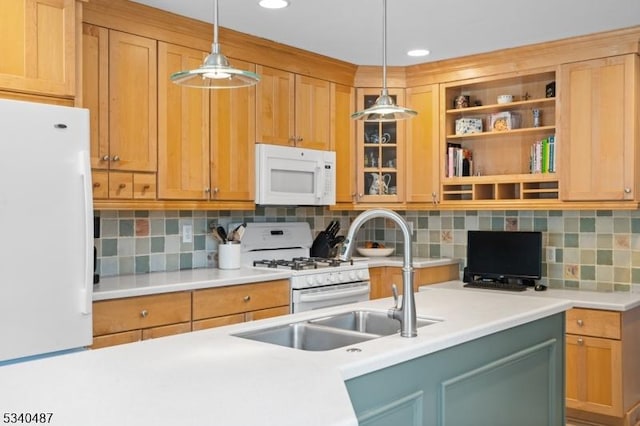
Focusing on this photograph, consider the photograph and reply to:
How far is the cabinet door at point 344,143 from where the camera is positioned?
463cm

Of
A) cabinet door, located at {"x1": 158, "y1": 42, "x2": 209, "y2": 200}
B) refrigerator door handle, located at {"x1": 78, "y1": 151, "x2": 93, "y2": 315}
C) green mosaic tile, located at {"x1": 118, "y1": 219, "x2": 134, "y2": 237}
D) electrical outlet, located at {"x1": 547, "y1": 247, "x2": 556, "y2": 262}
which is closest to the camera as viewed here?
refrigerator door handle, located at {"x1": 78, "y1": 151, "x2": 93, "y2": 315}

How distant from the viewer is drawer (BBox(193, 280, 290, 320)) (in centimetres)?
330

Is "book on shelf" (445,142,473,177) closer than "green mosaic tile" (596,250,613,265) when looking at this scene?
No

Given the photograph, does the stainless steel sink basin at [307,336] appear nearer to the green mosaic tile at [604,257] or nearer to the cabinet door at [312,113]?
the cabinet door at [312,113]

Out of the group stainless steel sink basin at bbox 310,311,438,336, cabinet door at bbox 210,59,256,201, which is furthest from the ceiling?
stainless steel sink basin at bbox 310,311,438,336

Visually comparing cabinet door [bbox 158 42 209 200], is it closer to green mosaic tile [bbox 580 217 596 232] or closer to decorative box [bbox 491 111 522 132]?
decorative box [bbox 491 111 522 132]

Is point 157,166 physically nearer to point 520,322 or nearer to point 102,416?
point 520,322

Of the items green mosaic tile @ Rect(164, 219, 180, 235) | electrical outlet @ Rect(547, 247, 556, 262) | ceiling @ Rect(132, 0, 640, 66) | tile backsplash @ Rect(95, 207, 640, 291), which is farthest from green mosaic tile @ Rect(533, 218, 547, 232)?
green mosaic tile @ Rect(164, 219, 180, 235)

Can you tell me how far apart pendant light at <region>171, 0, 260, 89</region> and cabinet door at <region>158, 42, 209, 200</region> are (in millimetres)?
1241

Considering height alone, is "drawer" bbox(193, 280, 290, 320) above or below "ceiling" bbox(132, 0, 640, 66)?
below

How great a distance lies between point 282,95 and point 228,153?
637 mm

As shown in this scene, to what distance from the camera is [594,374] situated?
364 centimetres

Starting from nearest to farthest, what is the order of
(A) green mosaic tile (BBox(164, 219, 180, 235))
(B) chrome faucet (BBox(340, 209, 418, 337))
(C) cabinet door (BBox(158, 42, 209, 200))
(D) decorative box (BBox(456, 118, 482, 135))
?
1. (B) chrome faucet (BBox(340, 209, 418, 337))
2. (C) cabinet door (BBox(158, 42, 209, 200))
3. (A) green mosaic tile (BBox(164, 219, 180, 235))
4. (D) decorative box (BBox(456, 118, 482, 135))

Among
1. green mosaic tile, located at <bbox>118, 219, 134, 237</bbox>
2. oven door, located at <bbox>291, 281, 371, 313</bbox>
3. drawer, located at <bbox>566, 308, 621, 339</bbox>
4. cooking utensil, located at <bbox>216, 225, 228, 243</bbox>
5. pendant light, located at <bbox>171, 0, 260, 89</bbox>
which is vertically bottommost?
drawer, located at <bbox>566, 308, 621, 339</bbox>
